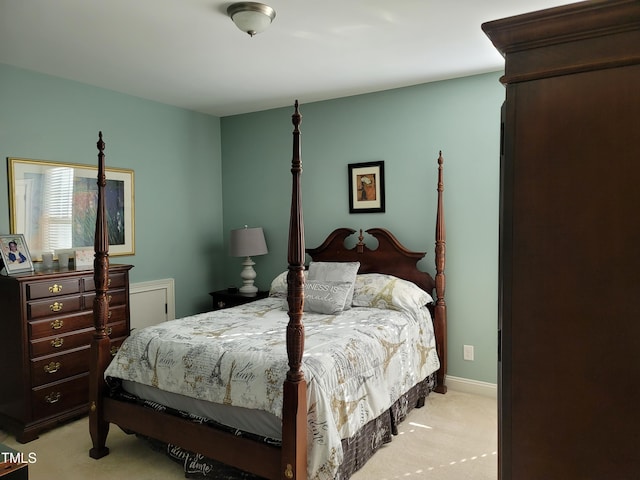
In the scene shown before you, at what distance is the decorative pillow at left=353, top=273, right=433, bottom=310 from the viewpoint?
348cm

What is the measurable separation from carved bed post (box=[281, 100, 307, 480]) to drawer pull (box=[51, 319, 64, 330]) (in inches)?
79.6

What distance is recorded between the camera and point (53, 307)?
3199 mm

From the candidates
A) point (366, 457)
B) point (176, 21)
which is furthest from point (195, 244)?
point (366, 457)

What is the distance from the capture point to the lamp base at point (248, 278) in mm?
4570

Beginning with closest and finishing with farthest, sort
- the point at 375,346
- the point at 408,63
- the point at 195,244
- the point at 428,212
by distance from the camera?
the point at 375,346 < the point at 408,63 < the point at 428,212 < the point at 195,244

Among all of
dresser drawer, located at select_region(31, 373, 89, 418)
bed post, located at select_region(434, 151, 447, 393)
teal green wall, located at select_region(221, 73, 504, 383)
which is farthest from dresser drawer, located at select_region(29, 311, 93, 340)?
bed post, located at select_region(434, 151, 447, 393)

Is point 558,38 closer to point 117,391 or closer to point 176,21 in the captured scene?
point 176,21

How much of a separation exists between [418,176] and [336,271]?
1086mm

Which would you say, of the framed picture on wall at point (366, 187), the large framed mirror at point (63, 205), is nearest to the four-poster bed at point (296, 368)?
the framed picture on wall at point (366, 187)

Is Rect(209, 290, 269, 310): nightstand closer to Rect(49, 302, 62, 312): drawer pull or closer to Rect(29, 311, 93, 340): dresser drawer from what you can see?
Rect(29, 311, 93, 340): dresser drawer

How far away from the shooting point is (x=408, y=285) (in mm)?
3648

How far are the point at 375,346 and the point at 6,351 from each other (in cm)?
251

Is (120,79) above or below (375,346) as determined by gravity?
above

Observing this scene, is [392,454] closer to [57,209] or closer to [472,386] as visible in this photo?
[472,386]
